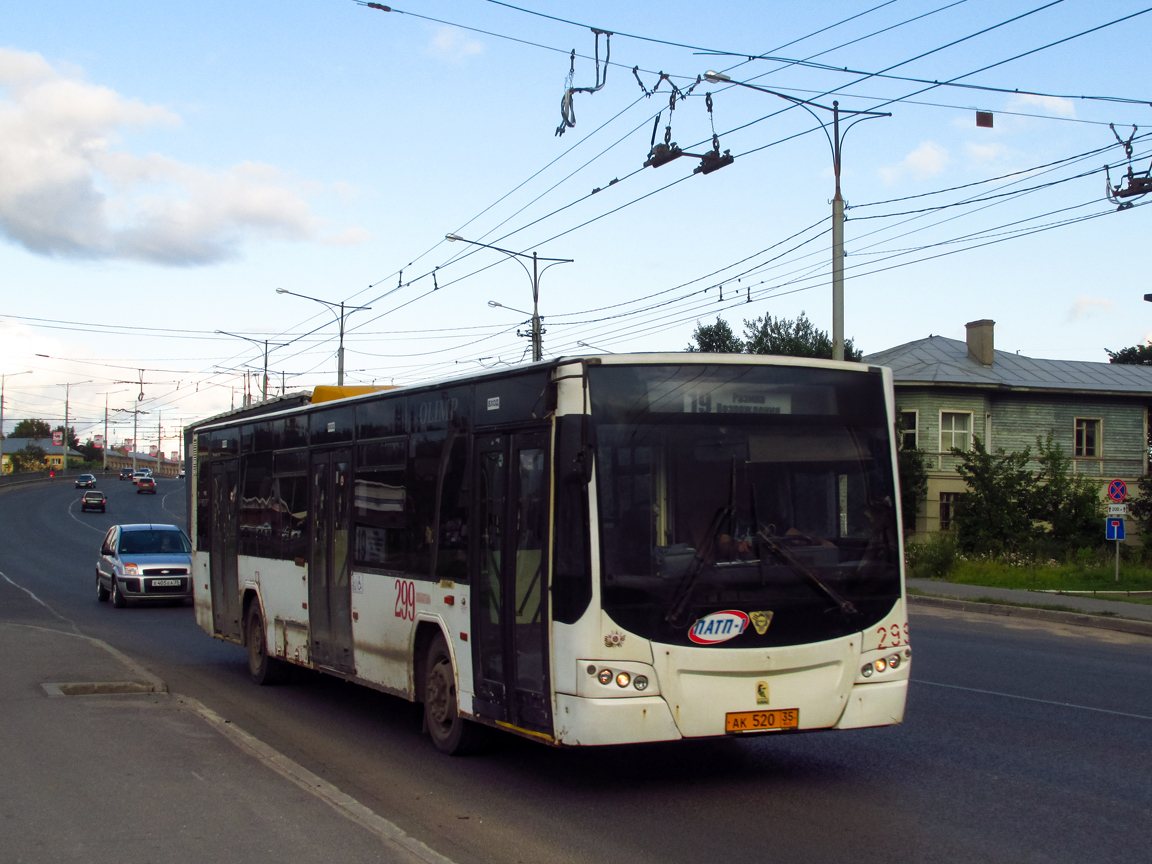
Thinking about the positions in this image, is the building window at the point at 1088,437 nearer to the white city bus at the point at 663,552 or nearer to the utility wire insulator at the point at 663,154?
the utility wire insulator at the point at 663,154

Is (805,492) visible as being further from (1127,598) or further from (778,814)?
(1127,598)

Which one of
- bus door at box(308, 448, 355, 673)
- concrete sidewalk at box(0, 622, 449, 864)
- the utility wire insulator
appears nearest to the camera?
concrete sidewalk at box(0, 622, 449, 864)

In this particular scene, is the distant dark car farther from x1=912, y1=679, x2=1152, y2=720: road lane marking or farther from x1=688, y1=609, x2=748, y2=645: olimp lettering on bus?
x1=688, y1=609, x2=748, y2=645: olimp lettering on bus

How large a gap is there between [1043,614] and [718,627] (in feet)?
52.6

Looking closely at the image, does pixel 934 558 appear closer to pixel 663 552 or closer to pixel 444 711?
pixel 444 711

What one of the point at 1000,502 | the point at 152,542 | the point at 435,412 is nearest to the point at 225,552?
the point at 435,412

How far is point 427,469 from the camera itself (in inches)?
A: 351

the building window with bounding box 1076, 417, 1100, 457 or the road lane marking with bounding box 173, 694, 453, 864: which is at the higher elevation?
the building window with bounding box 1076, 417, 1100, 457

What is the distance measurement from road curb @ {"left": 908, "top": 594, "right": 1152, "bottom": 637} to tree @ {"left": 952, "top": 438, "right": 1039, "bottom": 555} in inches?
486

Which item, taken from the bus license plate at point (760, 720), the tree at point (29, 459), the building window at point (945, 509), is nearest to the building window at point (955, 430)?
the building window at point (945, 509)

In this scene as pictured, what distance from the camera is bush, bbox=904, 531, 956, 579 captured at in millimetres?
31156

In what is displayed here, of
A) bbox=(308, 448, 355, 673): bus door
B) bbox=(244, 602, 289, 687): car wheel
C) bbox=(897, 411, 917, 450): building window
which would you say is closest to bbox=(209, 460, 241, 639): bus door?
bbox=(244, 602, 289, 687): car wheel

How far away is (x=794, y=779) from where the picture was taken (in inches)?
301

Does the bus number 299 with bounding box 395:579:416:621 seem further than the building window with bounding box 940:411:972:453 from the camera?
No
